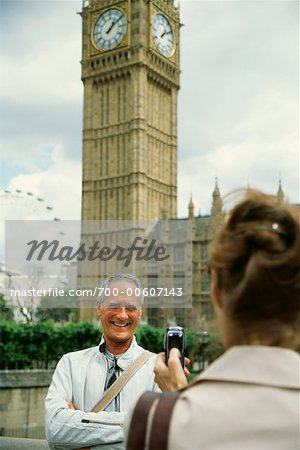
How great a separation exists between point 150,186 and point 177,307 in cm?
682

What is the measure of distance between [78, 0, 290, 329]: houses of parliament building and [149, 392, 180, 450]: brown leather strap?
3464 centimetres

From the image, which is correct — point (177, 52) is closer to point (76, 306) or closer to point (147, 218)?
point (147, 218)

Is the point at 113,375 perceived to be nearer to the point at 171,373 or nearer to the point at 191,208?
the point at 171,373

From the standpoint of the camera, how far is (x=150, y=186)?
37.1 m

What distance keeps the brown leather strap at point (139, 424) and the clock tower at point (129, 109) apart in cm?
3475

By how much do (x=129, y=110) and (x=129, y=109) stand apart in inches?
2.0

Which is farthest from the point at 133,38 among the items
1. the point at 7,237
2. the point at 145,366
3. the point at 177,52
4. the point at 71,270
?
the point at 145,366

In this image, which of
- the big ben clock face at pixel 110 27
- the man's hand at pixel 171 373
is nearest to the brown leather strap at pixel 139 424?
the man's hand at pixel 171 373

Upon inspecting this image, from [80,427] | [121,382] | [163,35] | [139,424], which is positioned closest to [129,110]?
[163,35]

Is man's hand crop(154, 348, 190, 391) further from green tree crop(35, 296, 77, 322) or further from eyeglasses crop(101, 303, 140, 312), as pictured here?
green tree crop(35, 296, 77, 322)

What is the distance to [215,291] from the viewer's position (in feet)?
3.26

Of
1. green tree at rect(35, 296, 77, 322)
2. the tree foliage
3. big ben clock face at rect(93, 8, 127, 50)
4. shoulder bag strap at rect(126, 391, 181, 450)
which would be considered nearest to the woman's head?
shoulder bag strap at rect(126, 391, 181, 450)

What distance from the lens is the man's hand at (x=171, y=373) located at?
1.18 m

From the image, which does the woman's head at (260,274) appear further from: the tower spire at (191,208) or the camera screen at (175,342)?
the tower spire at (191,208)
